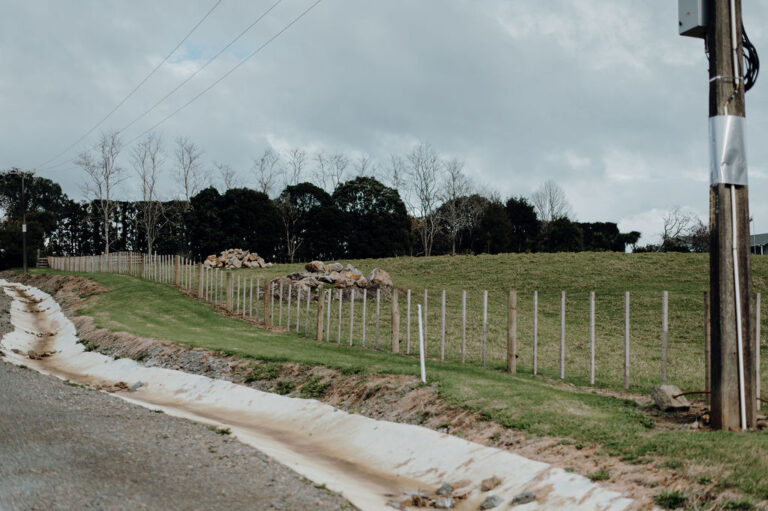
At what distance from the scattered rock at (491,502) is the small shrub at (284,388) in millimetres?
6953

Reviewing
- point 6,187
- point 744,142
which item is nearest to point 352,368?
point 744,142

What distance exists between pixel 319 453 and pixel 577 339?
14596mm

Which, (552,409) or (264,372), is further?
(264,372)

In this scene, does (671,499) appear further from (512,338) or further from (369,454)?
(512,338)

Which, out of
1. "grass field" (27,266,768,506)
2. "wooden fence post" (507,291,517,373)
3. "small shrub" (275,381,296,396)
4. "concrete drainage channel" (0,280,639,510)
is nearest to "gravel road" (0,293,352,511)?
"concrete drainage channel" (0,280,639,510)

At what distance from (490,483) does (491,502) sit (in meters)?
0.50

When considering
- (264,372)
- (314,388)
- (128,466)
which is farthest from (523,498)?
(264,372)

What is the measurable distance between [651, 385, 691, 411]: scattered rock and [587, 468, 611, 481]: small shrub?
2.85 m

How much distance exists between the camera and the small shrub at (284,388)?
14.1 metres

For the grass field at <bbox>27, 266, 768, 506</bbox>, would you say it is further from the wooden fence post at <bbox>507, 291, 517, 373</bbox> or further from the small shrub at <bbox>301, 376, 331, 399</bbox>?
the small shrub at <bbox>301, 376, 331, 399</bbox>

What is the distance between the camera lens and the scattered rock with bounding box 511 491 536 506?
7.52 metres

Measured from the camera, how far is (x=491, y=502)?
7.73 m

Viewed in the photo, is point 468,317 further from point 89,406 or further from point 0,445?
point 0,445

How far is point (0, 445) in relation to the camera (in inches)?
332
